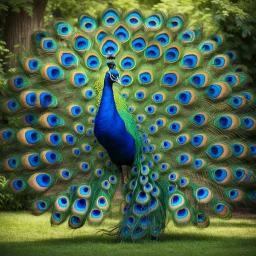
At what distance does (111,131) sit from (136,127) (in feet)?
1.54

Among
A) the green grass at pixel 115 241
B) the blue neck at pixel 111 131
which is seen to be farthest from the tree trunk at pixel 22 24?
the blue neck at pixel 111 131

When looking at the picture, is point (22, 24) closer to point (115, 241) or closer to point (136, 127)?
point (136, 127)

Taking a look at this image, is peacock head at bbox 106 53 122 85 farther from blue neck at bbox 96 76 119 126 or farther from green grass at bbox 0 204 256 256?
green grass at bbox 0 204 256 256

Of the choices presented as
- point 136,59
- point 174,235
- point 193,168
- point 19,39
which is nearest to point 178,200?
point 193,168

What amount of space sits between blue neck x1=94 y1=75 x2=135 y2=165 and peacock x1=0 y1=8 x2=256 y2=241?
0.03 meters

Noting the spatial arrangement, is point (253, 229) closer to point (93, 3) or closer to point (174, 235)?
point (174, 235)

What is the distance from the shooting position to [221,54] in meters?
9.09

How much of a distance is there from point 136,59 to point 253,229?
9.25 feet

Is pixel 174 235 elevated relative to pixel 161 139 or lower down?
lower down

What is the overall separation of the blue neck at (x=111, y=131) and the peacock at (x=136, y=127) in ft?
0.11

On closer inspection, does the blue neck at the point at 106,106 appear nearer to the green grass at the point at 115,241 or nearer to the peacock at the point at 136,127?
the peacock at the point at 136,127

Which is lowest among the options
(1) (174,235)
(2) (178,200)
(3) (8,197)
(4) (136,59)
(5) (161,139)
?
(3) (8,197)

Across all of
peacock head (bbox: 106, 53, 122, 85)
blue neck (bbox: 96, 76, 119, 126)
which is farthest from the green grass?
peacock head (bbox: 106, 53, 122, 85)

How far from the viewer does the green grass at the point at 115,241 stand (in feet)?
26.6
